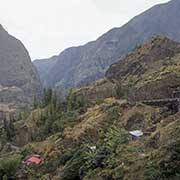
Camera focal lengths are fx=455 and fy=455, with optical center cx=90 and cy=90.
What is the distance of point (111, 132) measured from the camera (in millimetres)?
34938

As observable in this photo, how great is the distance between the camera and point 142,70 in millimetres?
85375

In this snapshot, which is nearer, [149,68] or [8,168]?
[8,168]

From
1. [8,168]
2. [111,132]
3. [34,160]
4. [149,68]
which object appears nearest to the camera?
[111,132]

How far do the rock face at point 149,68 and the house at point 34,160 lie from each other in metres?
18.3

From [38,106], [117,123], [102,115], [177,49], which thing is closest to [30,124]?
[38,106]

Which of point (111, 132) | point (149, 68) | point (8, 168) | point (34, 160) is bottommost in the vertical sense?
point (34, 160)

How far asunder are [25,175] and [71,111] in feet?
71.8

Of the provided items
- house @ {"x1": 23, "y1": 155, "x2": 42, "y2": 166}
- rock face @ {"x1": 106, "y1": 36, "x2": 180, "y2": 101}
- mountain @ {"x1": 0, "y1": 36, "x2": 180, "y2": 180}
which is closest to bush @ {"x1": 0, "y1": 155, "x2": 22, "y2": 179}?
mountain @ {"x1": 0, "y1": 36, "x2": 180, "y2": 180}

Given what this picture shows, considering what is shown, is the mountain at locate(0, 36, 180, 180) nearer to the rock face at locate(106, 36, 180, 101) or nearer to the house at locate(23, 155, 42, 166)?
the rock face at locate(106, 36, 180, 101)

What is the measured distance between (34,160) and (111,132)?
16542mm

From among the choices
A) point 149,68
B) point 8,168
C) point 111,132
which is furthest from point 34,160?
point 149,68

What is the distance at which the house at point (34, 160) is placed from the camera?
4748 centimetres

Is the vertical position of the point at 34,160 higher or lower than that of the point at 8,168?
lower

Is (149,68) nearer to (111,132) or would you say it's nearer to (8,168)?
(8,168)
